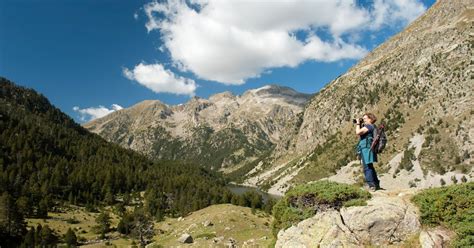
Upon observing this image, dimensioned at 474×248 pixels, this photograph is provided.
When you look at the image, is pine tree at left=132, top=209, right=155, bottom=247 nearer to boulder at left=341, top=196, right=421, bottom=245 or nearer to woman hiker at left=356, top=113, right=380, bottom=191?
woman hiker at left=356, top=113, right=380, bottom=191

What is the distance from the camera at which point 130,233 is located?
9244 centimetres

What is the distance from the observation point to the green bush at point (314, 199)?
16.9m

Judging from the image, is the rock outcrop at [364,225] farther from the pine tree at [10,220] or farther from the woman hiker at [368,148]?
the pine tree at [10,220]

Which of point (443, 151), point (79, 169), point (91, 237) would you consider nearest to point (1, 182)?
point (79, 169)

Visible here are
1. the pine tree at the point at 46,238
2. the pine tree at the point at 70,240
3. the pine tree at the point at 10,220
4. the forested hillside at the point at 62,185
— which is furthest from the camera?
the forested hillside at the point at 62,185

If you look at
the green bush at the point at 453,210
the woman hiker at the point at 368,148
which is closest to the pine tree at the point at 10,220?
the woman hiker at the point at 368,148

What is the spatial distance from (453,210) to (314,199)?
5859mm

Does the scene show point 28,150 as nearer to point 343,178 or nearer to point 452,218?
point 343,178

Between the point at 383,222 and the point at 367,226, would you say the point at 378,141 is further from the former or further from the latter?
the point at 367,226

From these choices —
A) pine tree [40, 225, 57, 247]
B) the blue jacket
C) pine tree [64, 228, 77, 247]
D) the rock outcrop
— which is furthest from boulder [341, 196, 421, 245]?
pine tree [40, 225, 57, 247]

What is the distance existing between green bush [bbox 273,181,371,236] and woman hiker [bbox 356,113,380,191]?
124 cm

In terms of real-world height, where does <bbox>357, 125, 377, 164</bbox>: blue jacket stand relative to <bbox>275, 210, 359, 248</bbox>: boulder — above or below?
above

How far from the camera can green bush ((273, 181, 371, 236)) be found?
1688cm

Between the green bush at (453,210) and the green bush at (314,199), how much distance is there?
8.43 ft
